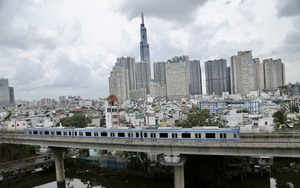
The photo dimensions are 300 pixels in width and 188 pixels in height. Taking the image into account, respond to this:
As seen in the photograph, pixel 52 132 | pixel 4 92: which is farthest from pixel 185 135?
pixel 4 92

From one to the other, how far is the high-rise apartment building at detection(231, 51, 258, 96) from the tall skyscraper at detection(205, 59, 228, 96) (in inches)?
523

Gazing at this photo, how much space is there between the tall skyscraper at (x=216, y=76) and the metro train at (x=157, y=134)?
15127 cm

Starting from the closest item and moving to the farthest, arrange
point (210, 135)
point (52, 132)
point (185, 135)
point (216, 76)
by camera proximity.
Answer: point (210, 135) < point (185, 135) < point (52, 132) < point (216, 76)

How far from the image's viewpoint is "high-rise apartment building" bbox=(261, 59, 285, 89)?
157875 mm

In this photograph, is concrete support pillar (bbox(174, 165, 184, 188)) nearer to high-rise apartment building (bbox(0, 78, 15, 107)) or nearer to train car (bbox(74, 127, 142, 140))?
train car (bbox(74, 127, 142, 140))

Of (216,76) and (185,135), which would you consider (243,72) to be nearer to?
(216,76)

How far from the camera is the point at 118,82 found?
158 meters

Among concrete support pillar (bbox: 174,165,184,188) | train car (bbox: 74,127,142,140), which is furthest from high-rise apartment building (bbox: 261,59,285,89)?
concrete support pillar (bbox: 174,165,184,188)

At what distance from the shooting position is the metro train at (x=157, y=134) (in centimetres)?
2264

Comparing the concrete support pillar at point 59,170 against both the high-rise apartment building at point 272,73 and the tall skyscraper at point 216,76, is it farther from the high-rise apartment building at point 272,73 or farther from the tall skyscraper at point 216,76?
the high-rise apartment building at point 272,73

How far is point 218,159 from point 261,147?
7089 millimetres

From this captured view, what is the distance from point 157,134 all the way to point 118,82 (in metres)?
134

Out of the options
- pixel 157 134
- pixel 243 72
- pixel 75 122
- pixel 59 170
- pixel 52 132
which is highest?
pixel 243 72

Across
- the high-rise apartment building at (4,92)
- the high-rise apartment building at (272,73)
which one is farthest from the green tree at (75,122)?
the high-rise apartment building at (4,92)
